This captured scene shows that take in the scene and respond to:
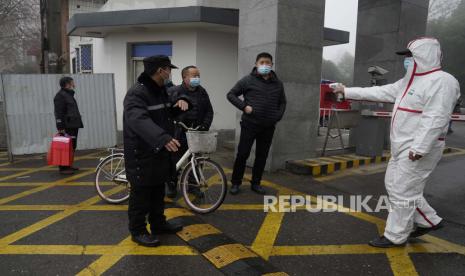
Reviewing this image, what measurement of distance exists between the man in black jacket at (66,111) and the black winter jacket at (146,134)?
141 inches

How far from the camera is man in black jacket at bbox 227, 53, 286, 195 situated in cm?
509

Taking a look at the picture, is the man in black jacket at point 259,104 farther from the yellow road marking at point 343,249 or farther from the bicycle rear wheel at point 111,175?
the yellow road marking at point 343,249

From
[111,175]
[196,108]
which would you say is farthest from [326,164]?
[111,175]

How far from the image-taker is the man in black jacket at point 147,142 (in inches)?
127

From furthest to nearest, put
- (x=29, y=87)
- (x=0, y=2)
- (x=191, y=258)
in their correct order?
1. (x=0, y=2)
2. (x=29, y=87)
3. (x=191, y=258)

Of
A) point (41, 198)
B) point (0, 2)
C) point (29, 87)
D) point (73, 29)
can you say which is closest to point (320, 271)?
point (41, 198)

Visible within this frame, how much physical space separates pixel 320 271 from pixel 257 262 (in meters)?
0.56

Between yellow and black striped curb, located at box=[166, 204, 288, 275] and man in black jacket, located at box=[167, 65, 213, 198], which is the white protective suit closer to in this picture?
yellow and black striped curb, located at box=[166, 204, 288, 275]

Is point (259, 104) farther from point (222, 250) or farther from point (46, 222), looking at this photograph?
point (46, 222)

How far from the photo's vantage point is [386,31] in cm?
862

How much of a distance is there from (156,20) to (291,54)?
481 cm

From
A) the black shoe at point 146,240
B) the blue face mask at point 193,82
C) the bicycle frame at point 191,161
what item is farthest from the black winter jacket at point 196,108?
the black shoe at point 146,240

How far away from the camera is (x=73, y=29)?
11.6 metres

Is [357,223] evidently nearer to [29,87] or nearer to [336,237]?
[336,237]
